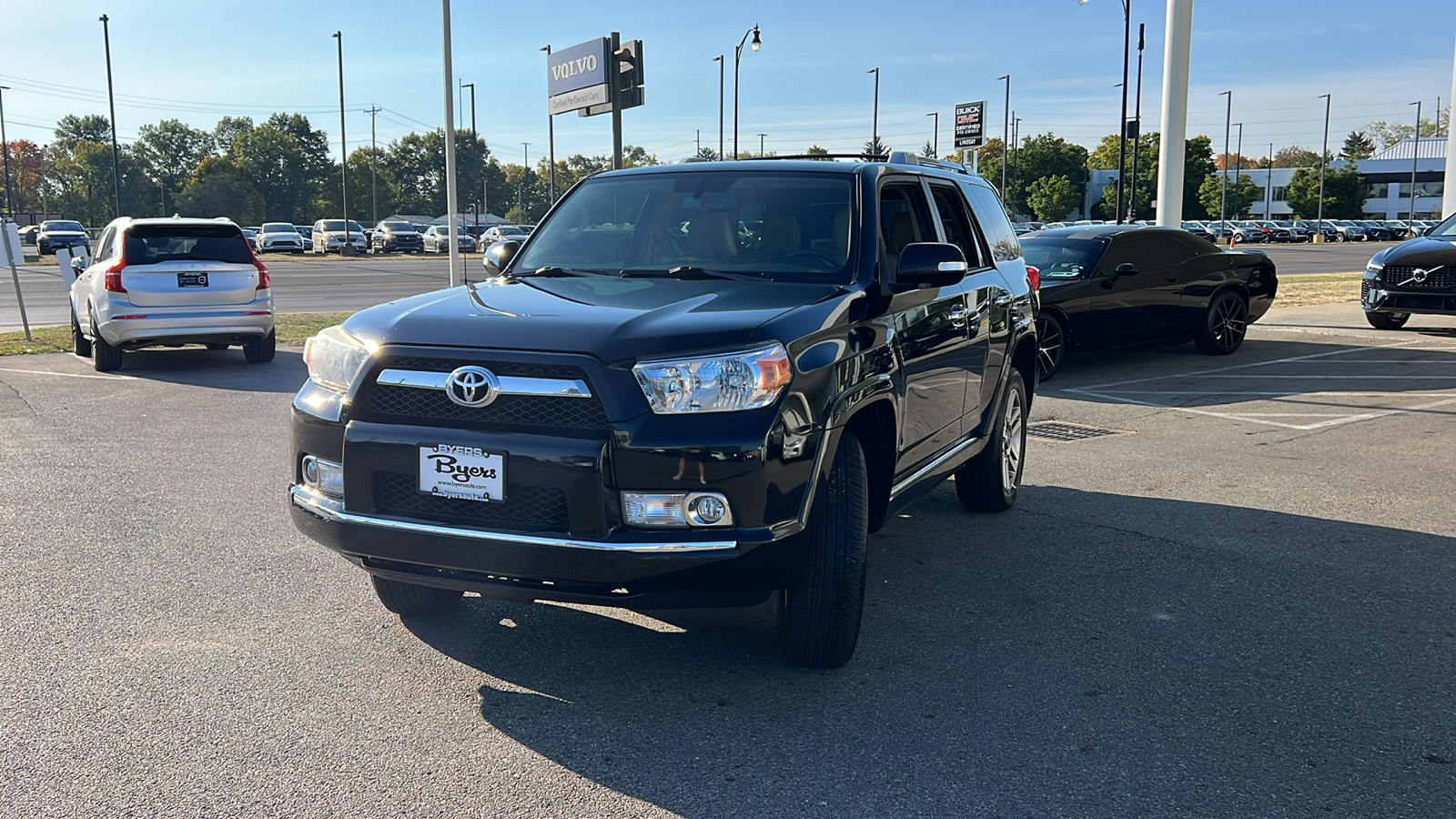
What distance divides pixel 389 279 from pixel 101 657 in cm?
3110

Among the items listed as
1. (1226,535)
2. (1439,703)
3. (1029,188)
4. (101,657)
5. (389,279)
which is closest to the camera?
(1439,703)

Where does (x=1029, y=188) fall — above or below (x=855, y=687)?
above

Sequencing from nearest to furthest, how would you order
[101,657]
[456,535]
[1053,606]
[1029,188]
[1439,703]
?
[456,535] → [1439,703] → [101,657] → [1053,606] → [1029,188]

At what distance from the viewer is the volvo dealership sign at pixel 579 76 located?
19797 mm

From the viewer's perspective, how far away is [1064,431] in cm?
948

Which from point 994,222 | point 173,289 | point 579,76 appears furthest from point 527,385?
point 579,76

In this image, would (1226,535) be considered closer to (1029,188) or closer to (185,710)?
(185,710)

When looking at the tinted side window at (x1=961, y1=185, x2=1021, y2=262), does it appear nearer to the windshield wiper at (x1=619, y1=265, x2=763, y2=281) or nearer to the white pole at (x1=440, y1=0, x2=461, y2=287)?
the windshield wiper at (x1=619, y1=265, x2=763, y2=281)

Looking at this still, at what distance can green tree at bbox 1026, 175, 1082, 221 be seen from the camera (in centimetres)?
9225

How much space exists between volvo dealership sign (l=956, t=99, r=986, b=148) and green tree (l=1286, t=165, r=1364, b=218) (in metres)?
73.3

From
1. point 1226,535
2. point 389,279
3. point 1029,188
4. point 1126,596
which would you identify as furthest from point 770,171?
point 1029,188

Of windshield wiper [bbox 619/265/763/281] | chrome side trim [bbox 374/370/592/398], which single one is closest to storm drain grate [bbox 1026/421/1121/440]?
windshield wiper [bbox 619/265/763/281]

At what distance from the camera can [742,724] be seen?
12.3ft

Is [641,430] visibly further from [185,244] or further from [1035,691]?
[185,244]
